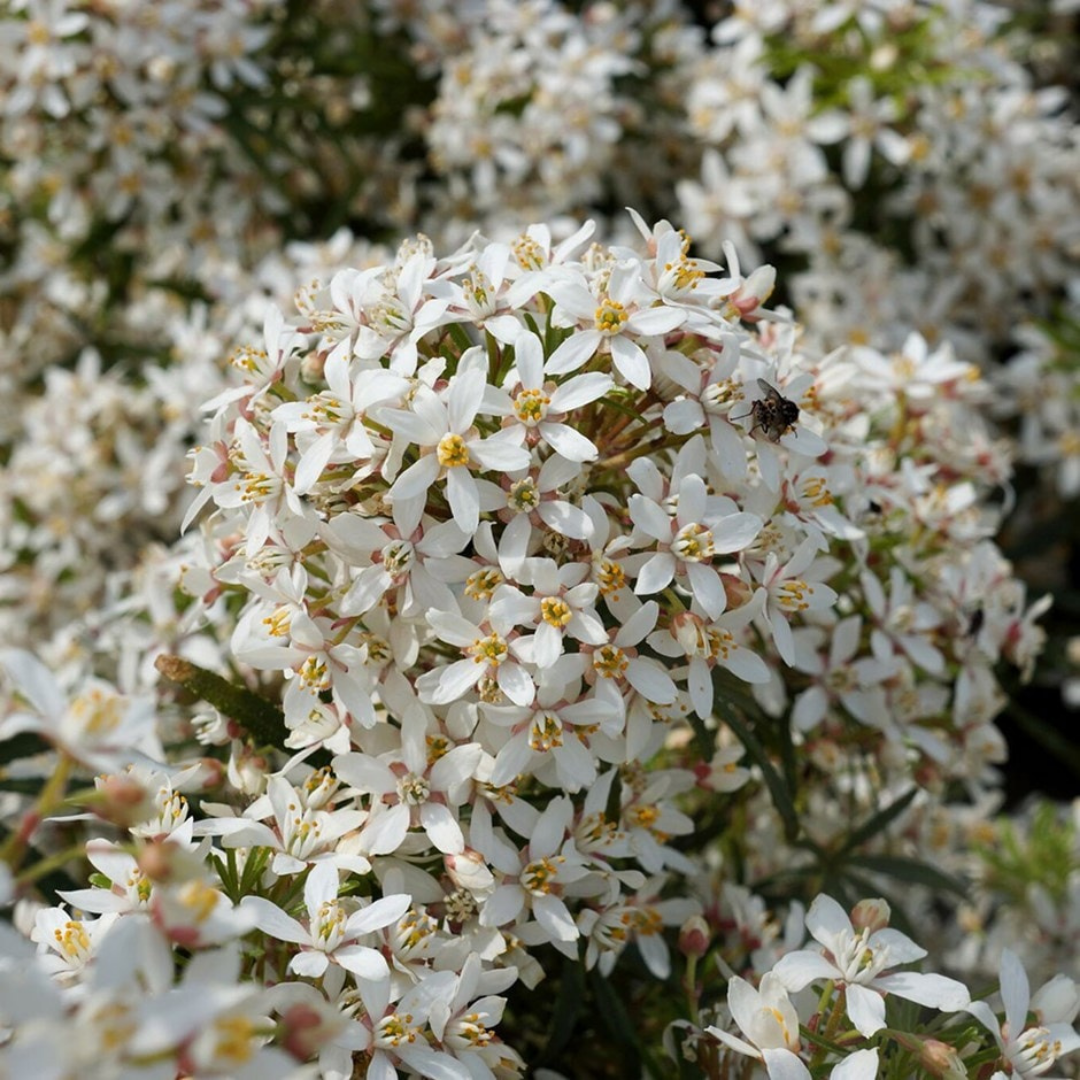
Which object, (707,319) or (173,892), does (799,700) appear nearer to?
(707,319)

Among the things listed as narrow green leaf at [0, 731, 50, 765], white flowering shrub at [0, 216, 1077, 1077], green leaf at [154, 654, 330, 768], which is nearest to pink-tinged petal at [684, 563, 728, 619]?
white flowering shrub at [0, 216, 1077, 1077]

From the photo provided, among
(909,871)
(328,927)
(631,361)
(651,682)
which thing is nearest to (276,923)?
(328,927)

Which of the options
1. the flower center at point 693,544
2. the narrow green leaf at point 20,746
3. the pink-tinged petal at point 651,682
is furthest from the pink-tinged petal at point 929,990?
the narrow green leaf at point 20,746

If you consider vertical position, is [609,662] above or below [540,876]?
above

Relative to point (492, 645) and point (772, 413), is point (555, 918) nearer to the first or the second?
point (492, 645)

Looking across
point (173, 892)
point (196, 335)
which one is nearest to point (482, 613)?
point (173, 892)

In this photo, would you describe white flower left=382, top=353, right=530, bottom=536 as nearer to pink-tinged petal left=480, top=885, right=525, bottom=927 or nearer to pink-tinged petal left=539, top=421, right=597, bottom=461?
pink-tinged petal left=539, top=421, right=597, bottom=461
